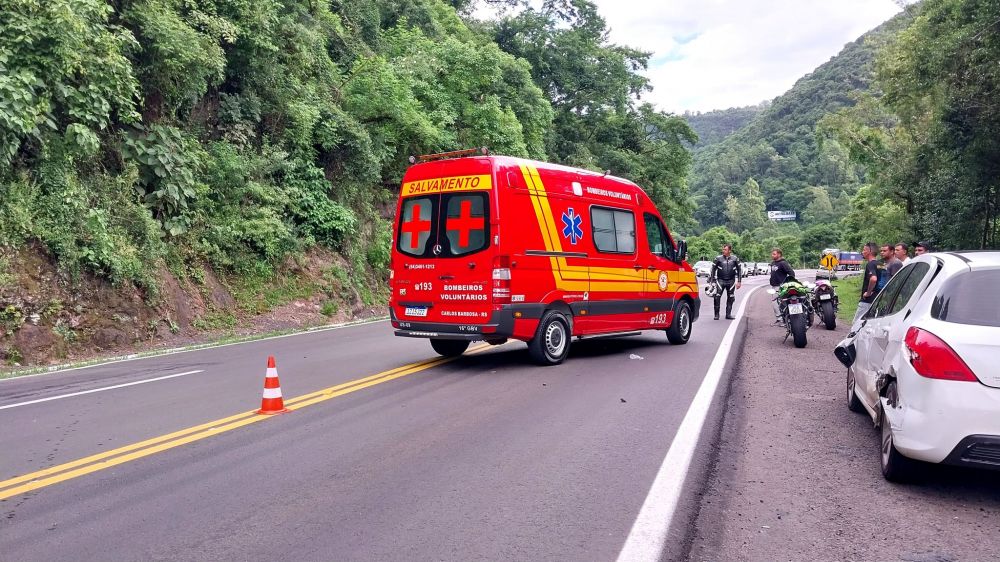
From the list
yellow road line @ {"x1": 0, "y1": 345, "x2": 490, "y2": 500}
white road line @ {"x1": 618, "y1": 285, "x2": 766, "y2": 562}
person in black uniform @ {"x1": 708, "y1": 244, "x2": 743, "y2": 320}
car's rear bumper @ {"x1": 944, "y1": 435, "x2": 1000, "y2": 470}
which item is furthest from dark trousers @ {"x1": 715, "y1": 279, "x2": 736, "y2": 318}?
car's rear bumper @ {"x1": 944, "y1": 435, "x2": 1000, "y2": 470}

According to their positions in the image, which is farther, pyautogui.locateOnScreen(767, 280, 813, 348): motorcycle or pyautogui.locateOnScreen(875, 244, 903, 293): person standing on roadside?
pyautogui.locateOnScreen(767, 280, 813, 348): motorcycle

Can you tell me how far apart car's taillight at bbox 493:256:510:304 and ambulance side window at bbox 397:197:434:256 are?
1249mm

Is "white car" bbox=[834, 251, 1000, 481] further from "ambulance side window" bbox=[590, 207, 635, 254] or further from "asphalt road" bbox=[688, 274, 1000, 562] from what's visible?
"ambulance side window" bbox=[590, 207, 635, 254]

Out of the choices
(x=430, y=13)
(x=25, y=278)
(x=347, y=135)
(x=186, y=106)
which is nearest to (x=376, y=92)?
(x=347, y=135)

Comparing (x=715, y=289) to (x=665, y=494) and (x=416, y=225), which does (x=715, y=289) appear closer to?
(x=416, y=225)

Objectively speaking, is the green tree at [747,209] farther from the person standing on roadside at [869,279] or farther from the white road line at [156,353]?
the white road line at [156,353]

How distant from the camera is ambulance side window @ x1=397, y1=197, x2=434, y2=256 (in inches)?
397

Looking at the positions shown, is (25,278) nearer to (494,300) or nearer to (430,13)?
(494,300)

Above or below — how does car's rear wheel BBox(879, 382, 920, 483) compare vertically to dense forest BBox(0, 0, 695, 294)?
below

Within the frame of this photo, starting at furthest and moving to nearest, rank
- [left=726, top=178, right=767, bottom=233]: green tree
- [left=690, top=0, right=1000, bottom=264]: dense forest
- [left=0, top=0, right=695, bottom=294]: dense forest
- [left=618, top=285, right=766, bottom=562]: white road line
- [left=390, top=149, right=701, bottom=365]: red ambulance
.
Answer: [left=726, top=178, right=767, bottom=233]: green tree, [left=690, top=0, right=1000, bottom=264]: dense forest, [left=0, top=0, right=695, bottom=294]: dense forest, [left=390, top=149, right=701, bottom=365]: red ambulance, [left=618, top=285, right=766, bottom=562]: white road line

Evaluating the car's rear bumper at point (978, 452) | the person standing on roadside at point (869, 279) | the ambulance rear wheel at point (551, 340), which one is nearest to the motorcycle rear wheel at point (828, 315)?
the person standing on roadside at point (869, 279)

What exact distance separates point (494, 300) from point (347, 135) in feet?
49.3

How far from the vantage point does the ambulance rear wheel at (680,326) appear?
12.6 metres

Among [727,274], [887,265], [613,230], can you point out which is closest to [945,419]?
[613,230]
